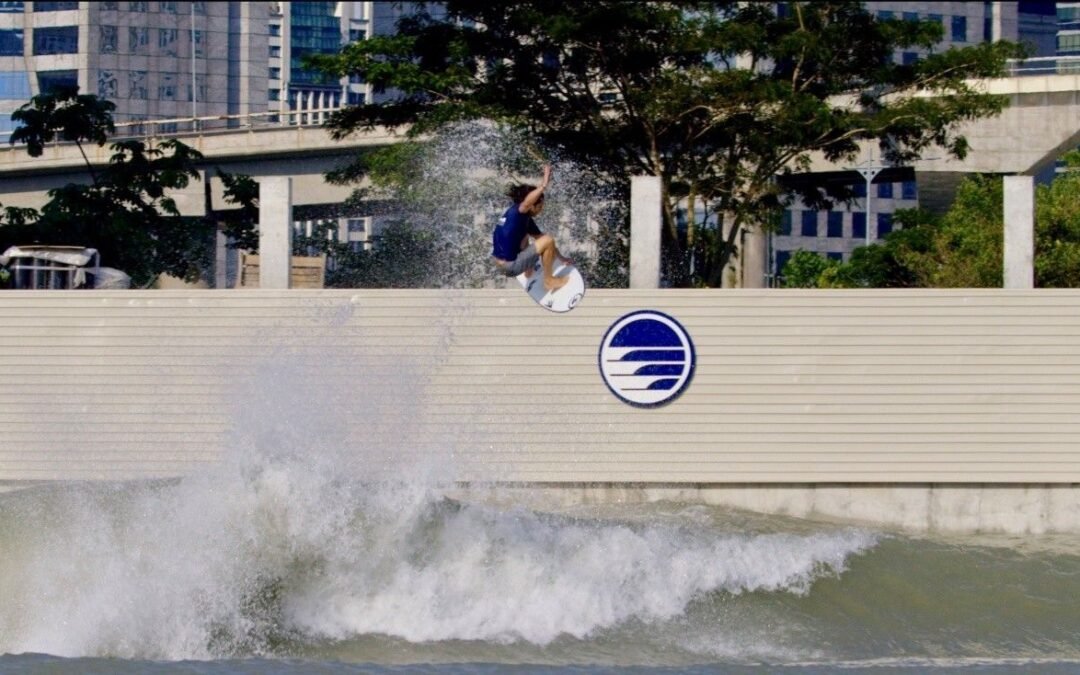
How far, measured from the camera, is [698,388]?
1745 centimetres

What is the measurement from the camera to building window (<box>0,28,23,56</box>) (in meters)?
91.9

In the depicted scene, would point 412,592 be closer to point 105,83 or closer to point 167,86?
point 167,86

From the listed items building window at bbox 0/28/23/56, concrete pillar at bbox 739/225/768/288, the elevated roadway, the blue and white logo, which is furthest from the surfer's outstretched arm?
building window at bbox 0/28/23/56

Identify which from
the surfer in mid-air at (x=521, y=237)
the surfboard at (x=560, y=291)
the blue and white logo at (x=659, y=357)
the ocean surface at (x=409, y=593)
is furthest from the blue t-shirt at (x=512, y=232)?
the blue and white logo at (x=659, y=357)

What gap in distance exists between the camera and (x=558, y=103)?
26531mm

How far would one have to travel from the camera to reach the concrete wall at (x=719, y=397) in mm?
17344

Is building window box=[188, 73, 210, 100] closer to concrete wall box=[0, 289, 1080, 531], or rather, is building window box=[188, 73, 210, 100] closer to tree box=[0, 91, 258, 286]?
tree box=[0, 91, 258, 286]

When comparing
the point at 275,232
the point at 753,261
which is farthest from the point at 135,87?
the point at 275,232

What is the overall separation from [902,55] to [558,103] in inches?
2545

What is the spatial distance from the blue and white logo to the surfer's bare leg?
51.7 inches

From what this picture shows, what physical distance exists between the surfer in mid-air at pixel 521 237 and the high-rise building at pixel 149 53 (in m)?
76.0

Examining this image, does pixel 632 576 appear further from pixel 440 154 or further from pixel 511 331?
pixel 440 154

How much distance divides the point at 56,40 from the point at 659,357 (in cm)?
8028

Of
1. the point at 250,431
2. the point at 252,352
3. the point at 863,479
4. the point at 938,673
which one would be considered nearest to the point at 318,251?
the point at 252,352
